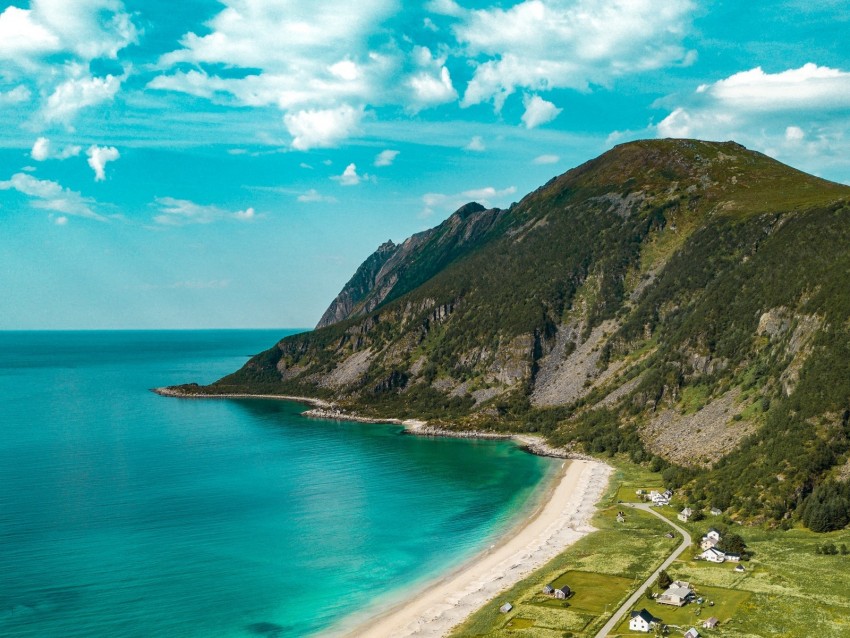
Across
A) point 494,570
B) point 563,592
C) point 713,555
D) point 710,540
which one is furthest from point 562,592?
point 710,540

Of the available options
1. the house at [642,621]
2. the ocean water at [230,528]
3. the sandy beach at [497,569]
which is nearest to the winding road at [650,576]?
the house at [642,621]

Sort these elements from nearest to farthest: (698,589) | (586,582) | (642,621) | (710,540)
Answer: (642,621) < (698,589) < (586,582) < (710,540)

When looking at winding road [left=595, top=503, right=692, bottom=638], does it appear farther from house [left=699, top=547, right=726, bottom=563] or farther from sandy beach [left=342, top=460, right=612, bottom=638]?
sandy beach [left=342, top=460, right=612, bottom=638]

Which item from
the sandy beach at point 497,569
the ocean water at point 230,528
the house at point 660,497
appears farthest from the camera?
the house at point 660,497

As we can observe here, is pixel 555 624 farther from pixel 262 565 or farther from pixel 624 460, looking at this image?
pixel 624 460

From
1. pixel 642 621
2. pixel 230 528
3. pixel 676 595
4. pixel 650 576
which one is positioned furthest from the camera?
pixel 230 528

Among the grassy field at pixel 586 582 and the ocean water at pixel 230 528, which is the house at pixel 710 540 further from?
the ocean water at pixel 230 528

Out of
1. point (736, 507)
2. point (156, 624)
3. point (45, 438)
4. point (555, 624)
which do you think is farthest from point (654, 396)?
point (45, 438)

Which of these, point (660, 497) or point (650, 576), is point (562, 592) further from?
point (660, 497)

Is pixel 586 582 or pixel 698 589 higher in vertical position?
pixel 698 589
